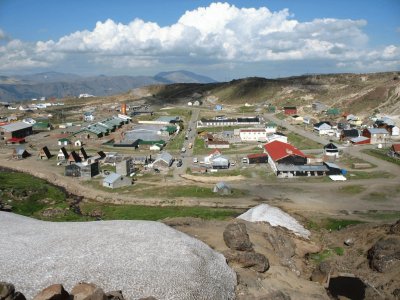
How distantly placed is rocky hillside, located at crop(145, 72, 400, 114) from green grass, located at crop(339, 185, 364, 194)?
51.5 meters

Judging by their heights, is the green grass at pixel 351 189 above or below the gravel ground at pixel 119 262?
below

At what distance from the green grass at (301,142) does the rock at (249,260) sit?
4861 cm

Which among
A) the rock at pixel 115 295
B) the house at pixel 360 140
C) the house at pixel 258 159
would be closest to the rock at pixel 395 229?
the rock at pixel 115 295

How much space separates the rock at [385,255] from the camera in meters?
24.8

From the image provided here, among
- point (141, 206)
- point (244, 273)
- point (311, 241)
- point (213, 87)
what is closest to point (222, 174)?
point (141, 206)

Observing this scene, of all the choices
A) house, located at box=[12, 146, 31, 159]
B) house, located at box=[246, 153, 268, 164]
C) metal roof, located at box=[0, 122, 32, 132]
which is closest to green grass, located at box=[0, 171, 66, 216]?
house, located at box=[12, 146, 31, 159]

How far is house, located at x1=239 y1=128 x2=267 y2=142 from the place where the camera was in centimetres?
7694

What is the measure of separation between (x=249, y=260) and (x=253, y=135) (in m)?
54.5

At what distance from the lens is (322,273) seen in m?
24.8

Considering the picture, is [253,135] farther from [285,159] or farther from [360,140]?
[285,159]

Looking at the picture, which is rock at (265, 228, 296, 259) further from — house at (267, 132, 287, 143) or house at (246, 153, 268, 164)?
house at (267, 132, 287, 143)

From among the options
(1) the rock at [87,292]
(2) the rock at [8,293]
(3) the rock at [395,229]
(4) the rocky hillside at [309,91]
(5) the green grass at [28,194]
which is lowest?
(5) the green grass at [28,194]

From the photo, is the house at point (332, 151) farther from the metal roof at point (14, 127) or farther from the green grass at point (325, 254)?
the metal roof at point (14, 127)

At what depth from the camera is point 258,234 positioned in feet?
97.5
